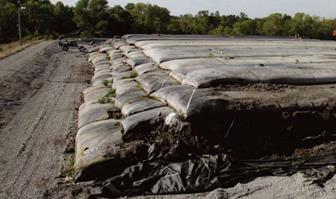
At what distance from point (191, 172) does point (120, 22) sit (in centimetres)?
3884

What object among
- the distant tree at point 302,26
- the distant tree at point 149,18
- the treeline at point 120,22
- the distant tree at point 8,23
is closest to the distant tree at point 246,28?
the treeline at point 120,22

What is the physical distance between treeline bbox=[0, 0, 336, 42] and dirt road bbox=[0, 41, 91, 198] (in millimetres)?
29088

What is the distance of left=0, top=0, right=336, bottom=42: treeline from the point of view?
141 feet

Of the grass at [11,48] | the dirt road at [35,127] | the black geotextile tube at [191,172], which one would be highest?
the black geotextile tube at [191,172]

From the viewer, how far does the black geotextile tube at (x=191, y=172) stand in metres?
4.69

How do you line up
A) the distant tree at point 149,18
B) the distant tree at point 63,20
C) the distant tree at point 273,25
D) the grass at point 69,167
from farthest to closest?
1. the distant tree at point 273,25
2. the distant tree at point 63,20
3. the distant tree at point 149,18
4. the grass at point 69,167

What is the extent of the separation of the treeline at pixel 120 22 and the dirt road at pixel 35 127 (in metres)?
29.1

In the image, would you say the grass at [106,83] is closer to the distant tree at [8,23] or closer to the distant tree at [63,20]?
the distant tree at [8,23]

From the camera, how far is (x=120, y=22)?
42375mm

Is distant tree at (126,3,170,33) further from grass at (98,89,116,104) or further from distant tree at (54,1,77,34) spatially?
grass at (98,89,116,104)

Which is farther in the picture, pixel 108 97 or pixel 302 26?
pixel 302 26

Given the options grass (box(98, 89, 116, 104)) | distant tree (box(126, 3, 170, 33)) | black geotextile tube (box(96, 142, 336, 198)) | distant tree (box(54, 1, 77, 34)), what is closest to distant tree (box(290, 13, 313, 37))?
distant tree (box(126, 3, 170, 33))

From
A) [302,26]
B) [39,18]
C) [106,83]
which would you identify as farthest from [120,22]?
[106,83]

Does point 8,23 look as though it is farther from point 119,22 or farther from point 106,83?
point 106,83
